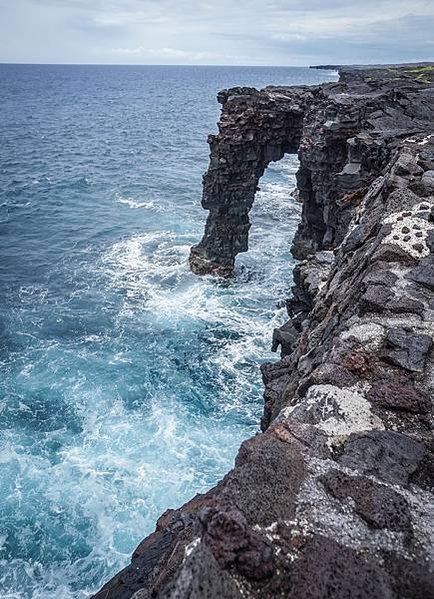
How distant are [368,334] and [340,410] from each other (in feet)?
4.57

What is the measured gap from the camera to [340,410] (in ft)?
17.1

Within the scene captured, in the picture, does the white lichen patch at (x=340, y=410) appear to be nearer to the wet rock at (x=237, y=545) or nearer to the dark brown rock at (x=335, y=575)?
the dark brown rock at (x=335, y=575)

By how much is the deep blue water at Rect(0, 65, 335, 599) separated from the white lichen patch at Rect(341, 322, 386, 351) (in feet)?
45.6

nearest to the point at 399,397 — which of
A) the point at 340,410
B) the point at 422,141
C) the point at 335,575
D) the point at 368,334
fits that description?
the point at 340,410

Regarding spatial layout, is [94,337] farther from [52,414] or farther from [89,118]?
[89,118]

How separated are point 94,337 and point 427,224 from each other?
2359 centimetres

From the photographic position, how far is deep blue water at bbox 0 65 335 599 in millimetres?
17438

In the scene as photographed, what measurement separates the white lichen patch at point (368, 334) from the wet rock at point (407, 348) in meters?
0.10

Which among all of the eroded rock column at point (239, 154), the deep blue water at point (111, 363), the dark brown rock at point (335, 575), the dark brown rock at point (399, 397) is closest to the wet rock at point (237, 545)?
the dark brown rock at point (335, 575)

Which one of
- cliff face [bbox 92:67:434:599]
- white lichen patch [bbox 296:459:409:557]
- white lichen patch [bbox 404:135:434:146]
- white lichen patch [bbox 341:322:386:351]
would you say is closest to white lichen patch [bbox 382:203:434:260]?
cliff face [bbox 92:67:434:599]

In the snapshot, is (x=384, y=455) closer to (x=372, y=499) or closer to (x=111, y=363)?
(x=372, y=499)

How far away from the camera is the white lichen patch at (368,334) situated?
6.03 meters

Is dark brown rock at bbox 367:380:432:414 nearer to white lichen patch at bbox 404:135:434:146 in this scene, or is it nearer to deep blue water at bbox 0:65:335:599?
white lichen patch at bbox 404:135:434:146

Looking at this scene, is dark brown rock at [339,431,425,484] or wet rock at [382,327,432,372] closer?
dark brown rock at [339,431,425,484]
